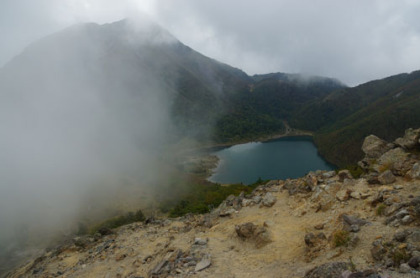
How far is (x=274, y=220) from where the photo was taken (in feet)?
49.8

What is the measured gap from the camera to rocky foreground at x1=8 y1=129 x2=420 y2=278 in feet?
26.2

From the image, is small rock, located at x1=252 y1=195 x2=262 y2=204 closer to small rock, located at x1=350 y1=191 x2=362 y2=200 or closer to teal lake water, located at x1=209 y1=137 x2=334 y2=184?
small rock, located at x1=350 y1=191 x2=362 y2=200

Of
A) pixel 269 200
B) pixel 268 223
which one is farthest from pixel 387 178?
pixel 269 200

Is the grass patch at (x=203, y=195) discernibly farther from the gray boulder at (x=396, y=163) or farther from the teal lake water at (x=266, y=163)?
the gray boulder at (x=396, y=163)

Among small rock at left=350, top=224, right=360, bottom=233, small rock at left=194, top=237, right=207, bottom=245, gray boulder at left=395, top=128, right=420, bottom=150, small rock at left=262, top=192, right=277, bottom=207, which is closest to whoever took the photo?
small rock at left=350, top=224, right=360, bottom=233

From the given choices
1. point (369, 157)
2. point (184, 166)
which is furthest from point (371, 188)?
point (184, 166)

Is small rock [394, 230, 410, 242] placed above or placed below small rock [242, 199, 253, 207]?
above

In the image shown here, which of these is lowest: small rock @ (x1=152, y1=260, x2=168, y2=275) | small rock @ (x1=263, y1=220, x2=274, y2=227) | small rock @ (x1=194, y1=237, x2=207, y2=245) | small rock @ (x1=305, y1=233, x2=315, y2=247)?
small rock @ (x1=152, y1=260, x2=168, y2=275)

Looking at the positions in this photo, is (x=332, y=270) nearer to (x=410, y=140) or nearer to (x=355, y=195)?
(x=355, y=195)

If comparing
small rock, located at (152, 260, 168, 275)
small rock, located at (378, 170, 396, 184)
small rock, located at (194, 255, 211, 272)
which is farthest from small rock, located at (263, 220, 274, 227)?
small rock, located at (378, 170, 396, 184)

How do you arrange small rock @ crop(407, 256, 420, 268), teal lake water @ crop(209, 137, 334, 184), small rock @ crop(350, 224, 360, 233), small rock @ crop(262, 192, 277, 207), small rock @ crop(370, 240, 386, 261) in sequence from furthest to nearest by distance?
teal lake water @ crop(209, 137, 334, 184)
small rock @ crop(262, 192, 277, 207)
small rock @ crop(350, 224, 360, 233)
small rock @ crop(370, 240, 386, 261)
small rock @ crop(407, 256, 420, 268)

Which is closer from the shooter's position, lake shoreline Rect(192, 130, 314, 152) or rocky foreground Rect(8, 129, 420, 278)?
rocky foreground Rect(8, 129, 420, 278)

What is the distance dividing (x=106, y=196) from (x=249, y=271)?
70.1 meters

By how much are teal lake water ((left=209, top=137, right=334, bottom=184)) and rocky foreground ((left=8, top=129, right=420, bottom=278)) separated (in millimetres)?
73550
